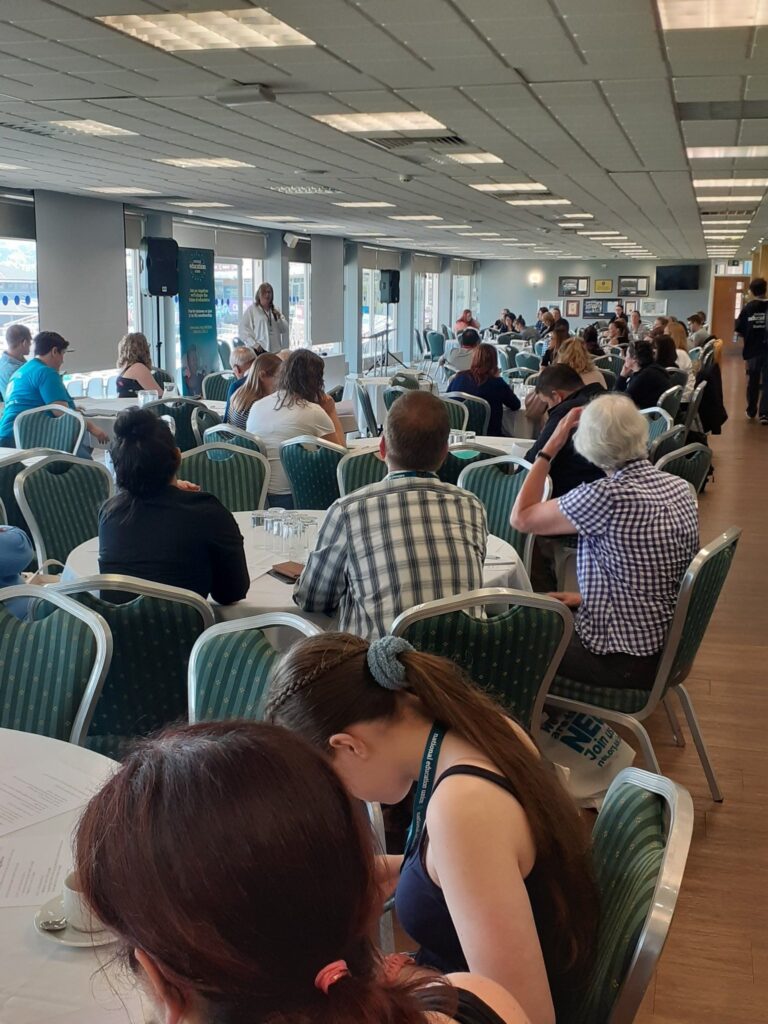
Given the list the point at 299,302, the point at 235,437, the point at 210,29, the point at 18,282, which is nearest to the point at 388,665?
the point at 210,29

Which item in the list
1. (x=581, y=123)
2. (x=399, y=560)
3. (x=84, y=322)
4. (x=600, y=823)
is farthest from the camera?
(x=84, y=322)

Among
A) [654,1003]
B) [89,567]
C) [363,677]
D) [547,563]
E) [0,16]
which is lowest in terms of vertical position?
[654,1003]

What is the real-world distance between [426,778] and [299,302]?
19.5 m

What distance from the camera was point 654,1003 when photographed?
242 cm

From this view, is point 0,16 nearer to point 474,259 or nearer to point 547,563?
point 547,563

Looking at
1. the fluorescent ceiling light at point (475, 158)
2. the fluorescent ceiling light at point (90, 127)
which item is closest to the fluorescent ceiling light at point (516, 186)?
the fluorescent ceiling light at point (475, 158)

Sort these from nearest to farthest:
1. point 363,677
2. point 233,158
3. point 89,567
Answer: point 363,677 < point 89,567 < point 233,158

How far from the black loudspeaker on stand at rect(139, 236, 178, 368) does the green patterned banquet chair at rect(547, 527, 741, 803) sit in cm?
1114

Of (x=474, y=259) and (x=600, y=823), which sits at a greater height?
(x=474, y=259)

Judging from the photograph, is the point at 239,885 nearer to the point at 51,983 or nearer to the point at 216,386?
the point at 51,983

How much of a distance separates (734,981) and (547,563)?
294 centimetres

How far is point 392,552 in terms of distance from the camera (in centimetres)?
272

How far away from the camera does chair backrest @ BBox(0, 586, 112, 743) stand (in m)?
2.31

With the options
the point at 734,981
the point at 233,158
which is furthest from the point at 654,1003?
the point at 233,158
